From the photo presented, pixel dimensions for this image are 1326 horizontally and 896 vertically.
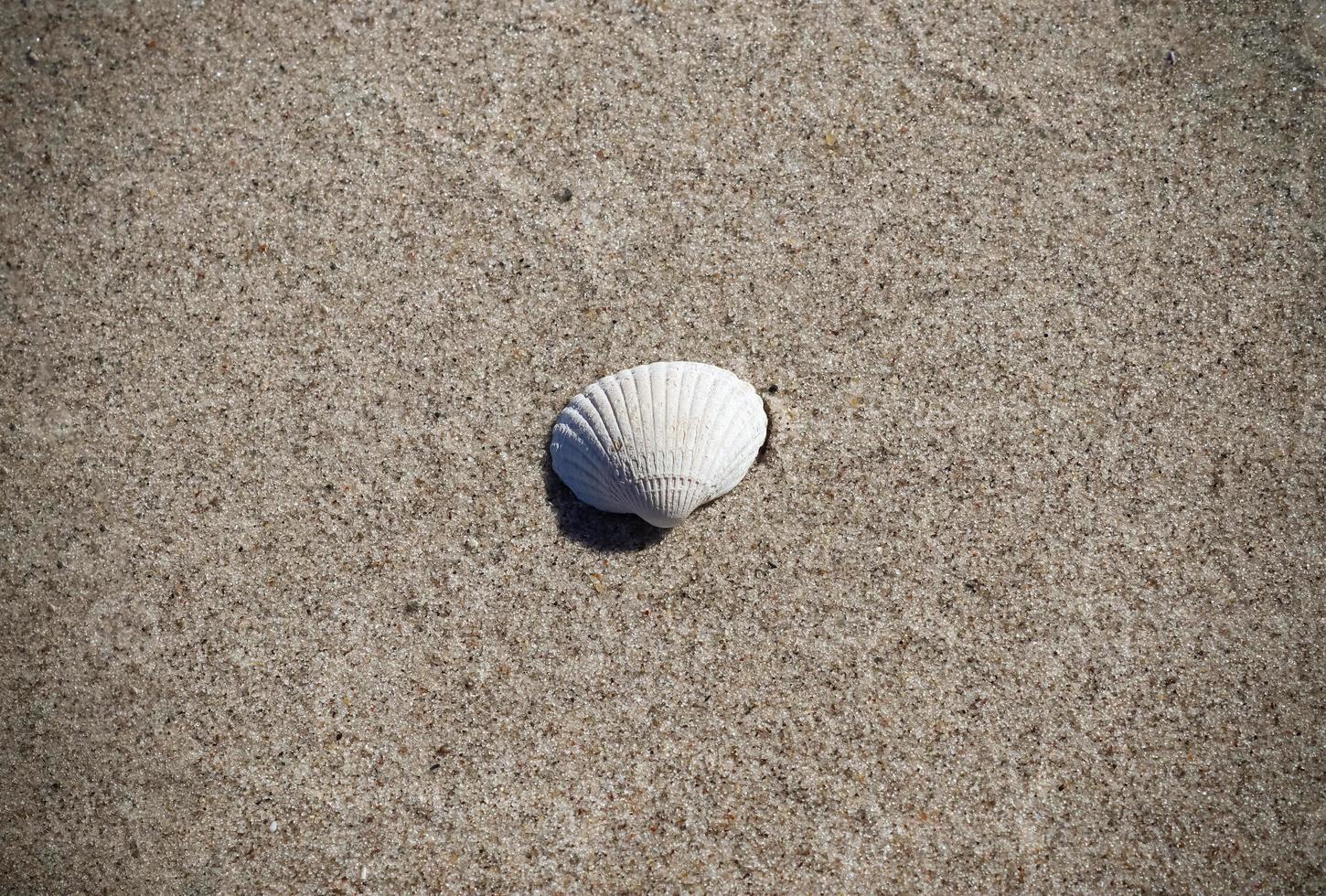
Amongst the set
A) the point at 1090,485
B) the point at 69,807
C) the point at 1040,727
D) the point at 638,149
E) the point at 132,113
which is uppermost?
the point at 638,149

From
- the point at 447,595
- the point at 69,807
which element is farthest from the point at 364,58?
the point at 69,807

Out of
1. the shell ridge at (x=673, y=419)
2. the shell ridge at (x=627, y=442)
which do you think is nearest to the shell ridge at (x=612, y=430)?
the shell ridge at (x=627, y=442)

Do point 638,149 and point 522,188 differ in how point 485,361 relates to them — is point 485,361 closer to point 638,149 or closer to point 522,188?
point 522,188

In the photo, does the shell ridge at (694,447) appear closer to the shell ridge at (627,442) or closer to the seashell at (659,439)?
the seashell at (659,439)

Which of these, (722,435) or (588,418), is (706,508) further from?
(588,418)

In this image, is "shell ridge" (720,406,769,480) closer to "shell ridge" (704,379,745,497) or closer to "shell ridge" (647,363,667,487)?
"shell ridge" (704,379,745,497)

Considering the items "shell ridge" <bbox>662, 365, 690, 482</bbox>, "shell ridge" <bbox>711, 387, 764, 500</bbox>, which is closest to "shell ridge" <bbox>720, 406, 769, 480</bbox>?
"shell ridge" <bbox>711, 387, 764, 500</bbox>
